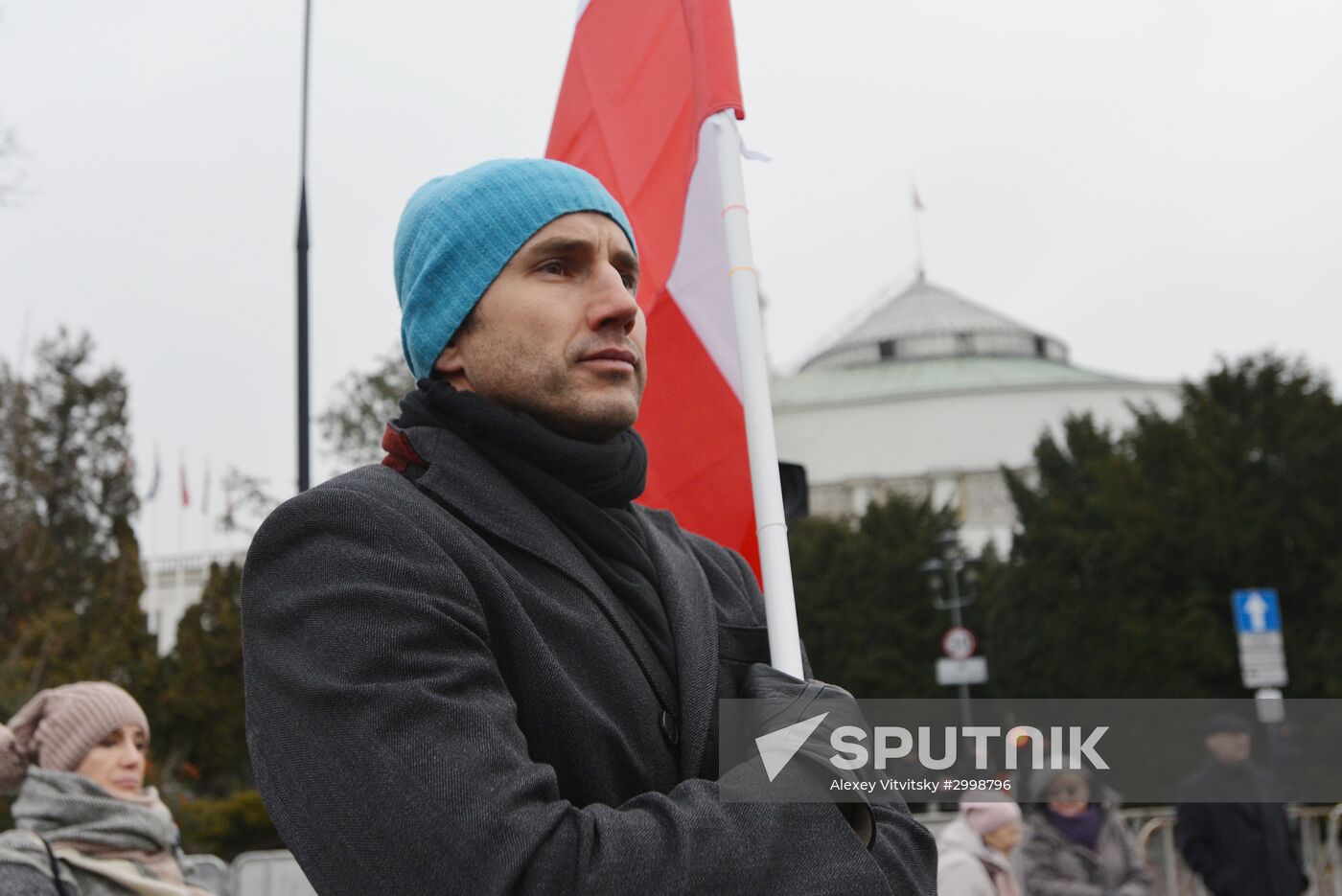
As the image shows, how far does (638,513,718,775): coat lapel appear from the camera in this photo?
1895 millimetres

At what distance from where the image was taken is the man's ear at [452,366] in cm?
211

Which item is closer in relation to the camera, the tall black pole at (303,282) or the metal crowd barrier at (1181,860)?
the tall black pole at (303,282)

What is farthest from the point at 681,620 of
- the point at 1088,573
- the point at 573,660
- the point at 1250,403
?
the point at 1088,573

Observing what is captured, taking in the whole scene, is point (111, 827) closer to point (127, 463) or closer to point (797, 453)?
point (127, 463)

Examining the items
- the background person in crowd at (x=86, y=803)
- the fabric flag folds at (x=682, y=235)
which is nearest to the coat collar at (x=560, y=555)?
the fabric flag folds at (x=682, y=235)

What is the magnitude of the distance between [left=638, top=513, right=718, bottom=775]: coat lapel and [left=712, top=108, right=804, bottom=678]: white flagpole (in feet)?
0.35

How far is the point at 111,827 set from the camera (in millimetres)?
4395

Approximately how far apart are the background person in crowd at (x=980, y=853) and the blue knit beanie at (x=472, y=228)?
15.1 ft

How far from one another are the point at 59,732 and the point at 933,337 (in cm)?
8902

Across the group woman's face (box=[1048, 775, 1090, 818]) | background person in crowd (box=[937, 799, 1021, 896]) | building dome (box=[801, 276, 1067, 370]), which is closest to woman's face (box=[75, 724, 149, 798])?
woman's face (box=[1048, 775, 1090, 818])

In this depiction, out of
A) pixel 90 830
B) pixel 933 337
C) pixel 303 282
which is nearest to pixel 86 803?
pixel 90 830

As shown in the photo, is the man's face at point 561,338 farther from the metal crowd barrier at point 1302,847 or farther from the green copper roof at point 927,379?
the green copper roof at point 927,379

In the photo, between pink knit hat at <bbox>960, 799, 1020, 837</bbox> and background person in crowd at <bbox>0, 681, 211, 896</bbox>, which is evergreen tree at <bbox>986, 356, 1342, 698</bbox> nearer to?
pink knit hat at <bbox>960, 799, 1020, 837</bbox>

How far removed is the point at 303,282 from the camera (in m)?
5.98
